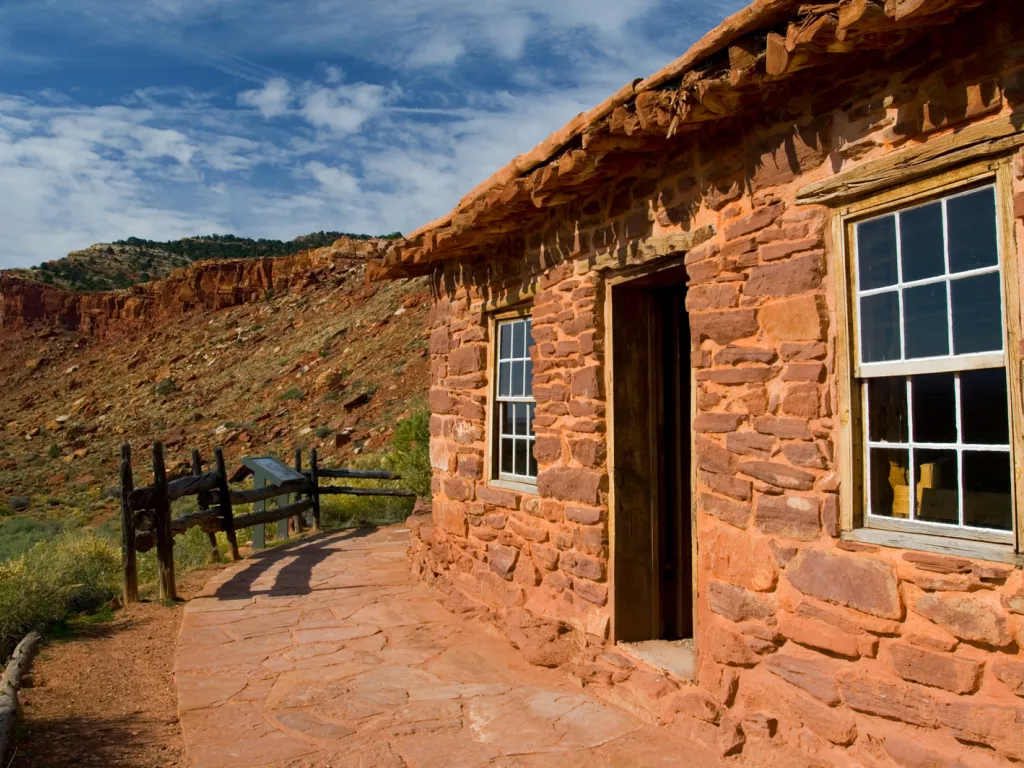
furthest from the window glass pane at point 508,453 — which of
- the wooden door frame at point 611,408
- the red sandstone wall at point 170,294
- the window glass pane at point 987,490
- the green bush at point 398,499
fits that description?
the red sandstone wall at point 170,294

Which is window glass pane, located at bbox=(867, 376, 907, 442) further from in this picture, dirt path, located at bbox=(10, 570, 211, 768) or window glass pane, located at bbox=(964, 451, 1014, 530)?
dirt path, located at bbox=(10, 570, 211, 768)

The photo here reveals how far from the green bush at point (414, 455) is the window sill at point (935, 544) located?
32.2ft

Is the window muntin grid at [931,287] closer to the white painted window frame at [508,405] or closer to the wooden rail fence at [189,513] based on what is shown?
the white painted window frame at [508,405]

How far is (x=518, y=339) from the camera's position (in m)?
6.99

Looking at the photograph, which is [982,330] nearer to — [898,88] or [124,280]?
[898,88]

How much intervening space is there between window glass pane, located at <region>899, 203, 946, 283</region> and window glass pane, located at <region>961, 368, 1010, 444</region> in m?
Result: 0.50

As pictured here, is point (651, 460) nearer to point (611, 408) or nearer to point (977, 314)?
point (611, 408)

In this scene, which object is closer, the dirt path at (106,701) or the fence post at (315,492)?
the dirt path at (106,701)

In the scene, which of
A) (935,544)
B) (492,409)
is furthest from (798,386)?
(492,409)

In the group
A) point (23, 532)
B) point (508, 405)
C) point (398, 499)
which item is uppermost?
point (508, 405)

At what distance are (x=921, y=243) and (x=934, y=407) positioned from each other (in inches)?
29.2

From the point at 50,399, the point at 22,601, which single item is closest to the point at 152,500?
the point at 22,601

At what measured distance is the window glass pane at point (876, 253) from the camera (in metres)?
3.76

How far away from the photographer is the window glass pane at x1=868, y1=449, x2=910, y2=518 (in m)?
3.72
